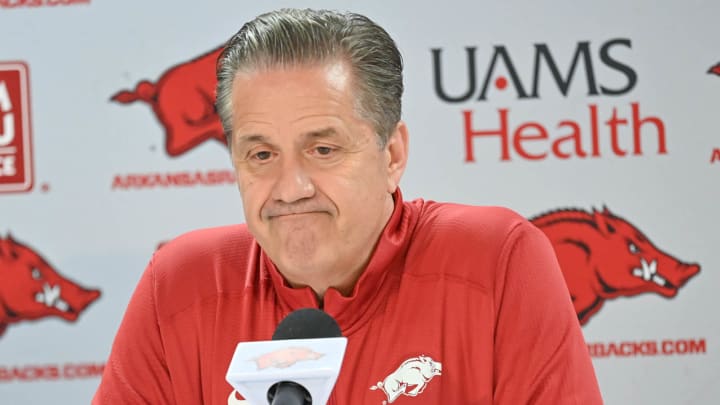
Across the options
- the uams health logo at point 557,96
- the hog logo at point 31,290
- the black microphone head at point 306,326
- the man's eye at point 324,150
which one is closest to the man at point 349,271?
the man's eye at point 324,150

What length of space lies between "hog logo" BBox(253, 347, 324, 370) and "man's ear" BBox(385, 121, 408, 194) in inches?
25.0

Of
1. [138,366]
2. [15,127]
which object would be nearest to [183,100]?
[15,127]

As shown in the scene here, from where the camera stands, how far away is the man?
1590 millimetres

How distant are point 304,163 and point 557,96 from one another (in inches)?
58.5

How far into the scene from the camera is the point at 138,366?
1766 millimetres

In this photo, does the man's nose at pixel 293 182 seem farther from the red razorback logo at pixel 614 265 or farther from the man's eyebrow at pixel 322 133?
the red razorback logo at pixel 614 265

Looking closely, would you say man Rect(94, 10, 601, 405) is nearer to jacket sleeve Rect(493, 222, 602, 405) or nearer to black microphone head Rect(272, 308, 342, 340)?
jacket sleeve Rect(493, 222, 602, 405)

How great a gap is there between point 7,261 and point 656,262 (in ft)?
6.21

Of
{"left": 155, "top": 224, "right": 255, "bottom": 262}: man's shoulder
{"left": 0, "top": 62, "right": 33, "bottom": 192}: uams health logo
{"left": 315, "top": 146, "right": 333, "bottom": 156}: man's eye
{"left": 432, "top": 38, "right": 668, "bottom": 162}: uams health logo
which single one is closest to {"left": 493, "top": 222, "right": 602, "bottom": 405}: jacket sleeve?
{"left": 315, "top": 146, "right": 333, "bottom": 156}: man's eye

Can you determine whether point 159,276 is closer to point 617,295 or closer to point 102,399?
point 102,399

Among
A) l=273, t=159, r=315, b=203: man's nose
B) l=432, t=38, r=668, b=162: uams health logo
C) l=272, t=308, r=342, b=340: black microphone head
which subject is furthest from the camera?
l=432, t=38, r=668, b=162: uams health logo

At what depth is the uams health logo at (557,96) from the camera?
288 centimetres

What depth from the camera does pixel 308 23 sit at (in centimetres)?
163

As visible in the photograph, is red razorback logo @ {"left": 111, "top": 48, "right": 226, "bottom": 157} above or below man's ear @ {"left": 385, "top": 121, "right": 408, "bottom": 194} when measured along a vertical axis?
above
